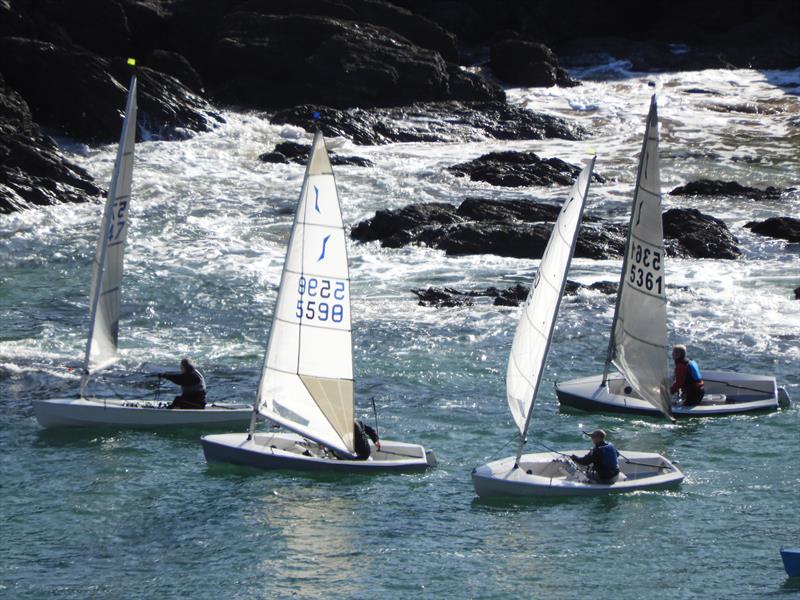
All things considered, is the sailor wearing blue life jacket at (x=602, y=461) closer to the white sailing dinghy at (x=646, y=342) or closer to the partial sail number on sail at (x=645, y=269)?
the white sailing dinghy at (x=646, y=342)

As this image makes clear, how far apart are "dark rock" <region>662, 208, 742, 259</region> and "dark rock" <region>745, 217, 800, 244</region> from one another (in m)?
1.31

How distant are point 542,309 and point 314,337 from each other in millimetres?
4071

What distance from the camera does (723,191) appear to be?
50.5 metres

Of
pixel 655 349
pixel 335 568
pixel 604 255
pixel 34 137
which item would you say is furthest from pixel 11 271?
pixel 335 568

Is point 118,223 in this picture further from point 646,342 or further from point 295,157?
point 295,157

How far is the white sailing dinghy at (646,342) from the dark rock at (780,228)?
16.5 m

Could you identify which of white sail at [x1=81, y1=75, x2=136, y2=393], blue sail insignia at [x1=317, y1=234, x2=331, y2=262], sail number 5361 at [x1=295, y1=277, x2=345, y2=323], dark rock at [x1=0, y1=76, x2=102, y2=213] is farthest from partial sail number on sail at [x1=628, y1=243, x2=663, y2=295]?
dark rock at [x1=0, y1=76, x2=102, y2=213]

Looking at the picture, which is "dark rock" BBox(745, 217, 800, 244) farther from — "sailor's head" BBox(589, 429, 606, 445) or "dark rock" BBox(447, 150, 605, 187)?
"sailor's head" BBox(589, 429, 606, 445)

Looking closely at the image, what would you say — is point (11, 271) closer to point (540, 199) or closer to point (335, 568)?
point (540, 199)

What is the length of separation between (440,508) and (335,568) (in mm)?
3030

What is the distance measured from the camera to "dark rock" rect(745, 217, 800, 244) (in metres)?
44.1

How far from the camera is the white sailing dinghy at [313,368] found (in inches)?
908

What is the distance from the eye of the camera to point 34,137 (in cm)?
4828

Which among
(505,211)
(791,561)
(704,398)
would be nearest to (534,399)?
(791,561)
